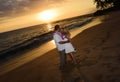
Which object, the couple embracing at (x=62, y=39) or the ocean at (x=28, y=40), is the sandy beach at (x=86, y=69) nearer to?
the couple embracing at (x=62, y=39)

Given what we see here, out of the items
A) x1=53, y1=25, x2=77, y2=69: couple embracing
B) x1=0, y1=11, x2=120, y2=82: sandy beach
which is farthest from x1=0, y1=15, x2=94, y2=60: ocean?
x1=53, y1=25, x2=77, y2=69: couple embracing

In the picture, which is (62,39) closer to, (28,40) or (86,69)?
(86,69)

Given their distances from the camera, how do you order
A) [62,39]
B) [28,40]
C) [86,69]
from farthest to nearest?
[28,40]
[62,39]
[86,69]

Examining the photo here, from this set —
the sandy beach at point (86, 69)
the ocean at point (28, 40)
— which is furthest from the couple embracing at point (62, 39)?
the ocean at point (28, 40)

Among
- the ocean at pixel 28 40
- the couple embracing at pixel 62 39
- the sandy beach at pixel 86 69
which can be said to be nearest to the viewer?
the sandy beach at pixel 86 69

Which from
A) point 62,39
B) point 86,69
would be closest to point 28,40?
point 62,39

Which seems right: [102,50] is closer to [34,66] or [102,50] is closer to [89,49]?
[89,49]

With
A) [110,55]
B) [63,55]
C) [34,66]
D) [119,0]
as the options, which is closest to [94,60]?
[110,55]

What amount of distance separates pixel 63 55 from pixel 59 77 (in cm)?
109

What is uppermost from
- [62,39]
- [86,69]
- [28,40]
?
[62,39]

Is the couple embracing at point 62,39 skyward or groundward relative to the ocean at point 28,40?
skyward

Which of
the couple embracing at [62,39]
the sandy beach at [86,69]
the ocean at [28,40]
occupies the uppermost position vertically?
the couple embracing at [62,39]

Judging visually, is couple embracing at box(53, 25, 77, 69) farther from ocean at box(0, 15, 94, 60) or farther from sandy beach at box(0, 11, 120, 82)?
ocean at box(0, 15, 94, 60)

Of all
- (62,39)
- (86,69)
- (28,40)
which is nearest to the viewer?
(86,69)
